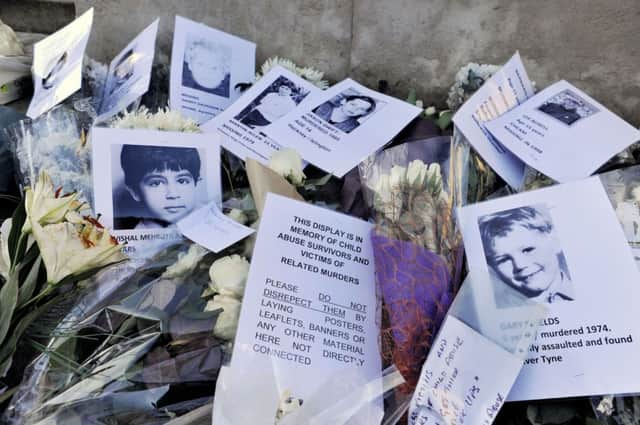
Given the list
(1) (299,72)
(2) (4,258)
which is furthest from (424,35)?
(2) (4,258)

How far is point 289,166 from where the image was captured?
1227 millimetres

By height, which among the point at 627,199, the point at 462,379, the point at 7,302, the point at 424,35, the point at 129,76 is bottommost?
the point at 462,379

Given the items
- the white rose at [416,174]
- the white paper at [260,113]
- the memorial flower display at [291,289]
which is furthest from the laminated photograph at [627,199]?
the white paper at [260,113]

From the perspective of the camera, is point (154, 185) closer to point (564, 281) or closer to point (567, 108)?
point (564, 281)

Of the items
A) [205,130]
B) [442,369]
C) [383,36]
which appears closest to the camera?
[442,369]

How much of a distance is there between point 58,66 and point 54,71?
0.8 inches

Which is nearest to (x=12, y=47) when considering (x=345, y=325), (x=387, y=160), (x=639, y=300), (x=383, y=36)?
(x=383, y=36)

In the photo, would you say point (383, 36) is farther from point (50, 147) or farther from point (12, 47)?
point (12, 47)

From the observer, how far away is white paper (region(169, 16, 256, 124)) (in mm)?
1683

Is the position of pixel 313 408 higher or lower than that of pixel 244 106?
lower

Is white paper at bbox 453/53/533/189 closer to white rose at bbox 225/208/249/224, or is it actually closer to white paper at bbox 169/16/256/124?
white rose at bbox 225/208/249/224

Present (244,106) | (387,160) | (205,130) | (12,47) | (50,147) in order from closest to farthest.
Result: 1. (387,160)
2. (50,147)
3. (205,130)
4. (244,106)
5. (12,47)

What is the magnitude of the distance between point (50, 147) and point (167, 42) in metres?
0.79

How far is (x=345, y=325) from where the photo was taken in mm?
968
